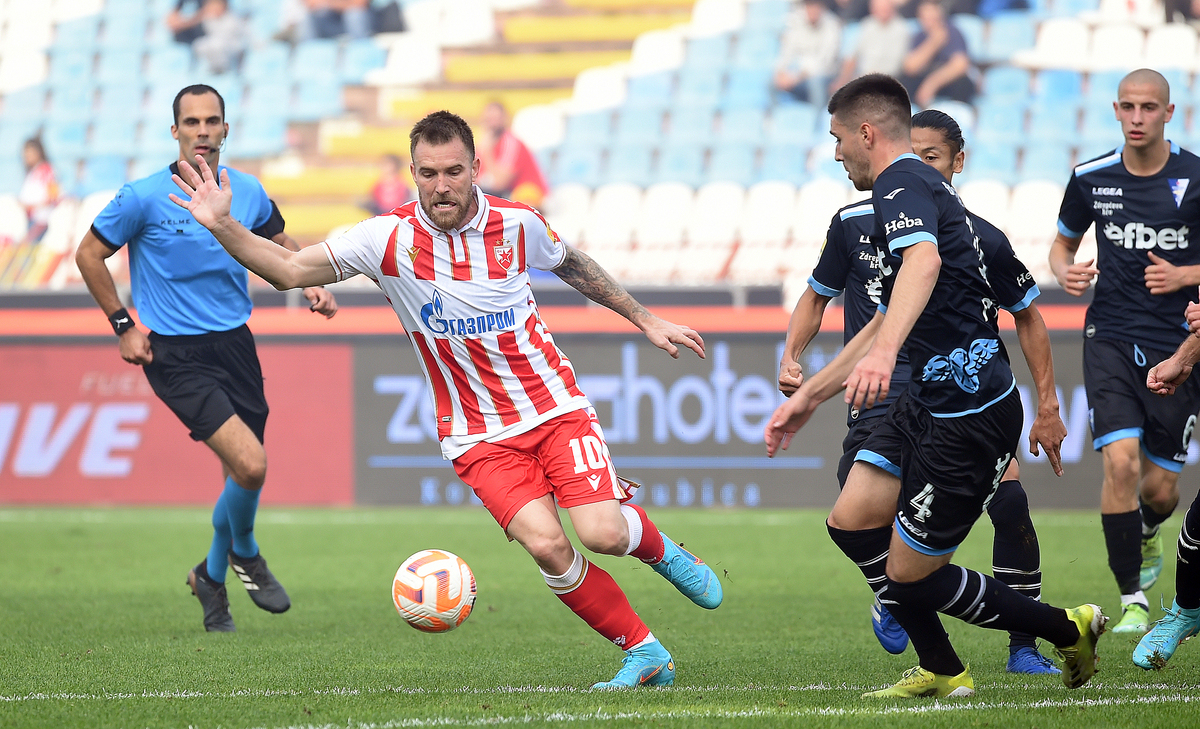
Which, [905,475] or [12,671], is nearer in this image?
[905,475]

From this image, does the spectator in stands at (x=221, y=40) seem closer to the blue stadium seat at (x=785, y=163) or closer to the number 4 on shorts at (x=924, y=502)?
the blue stadium seat at (x=785, y=163)

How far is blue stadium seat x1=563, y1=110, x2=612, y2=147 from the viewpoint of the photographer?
59.0ft

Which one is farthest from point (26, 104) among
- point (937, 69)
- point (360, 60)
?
point (937, 69)

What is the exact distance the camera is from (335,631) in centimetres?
632

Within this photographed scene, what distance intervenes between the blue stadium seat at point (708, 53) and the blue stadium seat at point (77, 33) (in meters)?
9.20

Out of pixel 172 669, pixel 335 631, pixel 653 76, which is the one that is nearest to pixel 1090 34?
pixel 653 76

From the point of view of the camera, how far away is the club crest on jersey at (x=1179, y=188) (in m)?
6.45

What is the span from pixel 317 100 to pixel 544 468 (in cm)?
1534

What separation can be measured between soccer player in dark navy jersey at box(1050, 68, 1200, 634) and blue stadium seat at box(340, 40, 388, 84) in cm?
1433

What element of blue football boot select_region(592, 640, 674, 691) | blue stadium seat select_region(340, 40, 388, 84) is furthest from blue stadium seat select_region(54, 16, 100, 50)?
blue football boot select_region(592, 640, 674, 691)

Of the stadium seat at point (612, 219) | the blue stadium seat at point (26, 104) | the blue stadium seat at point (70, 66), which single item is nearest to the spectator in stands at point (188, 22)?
the blue stadium seat at point (70, 66)

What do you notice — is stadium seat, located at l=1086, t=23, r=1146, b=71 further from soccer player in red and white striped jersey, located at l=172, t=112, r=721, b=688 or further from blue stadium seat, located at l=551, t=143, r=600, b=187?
soccer player in red and white striped jersey, located at l=172, t=112, r=721, b=688

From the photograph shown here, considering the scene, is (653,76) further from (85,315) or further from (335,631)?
(335,631)

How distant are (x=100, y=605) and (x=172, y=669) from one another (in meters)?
2.32
